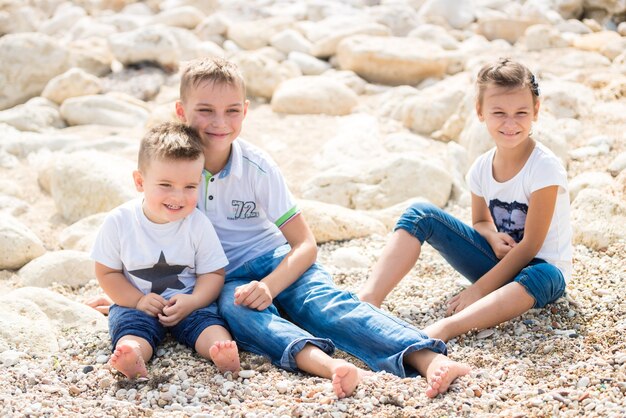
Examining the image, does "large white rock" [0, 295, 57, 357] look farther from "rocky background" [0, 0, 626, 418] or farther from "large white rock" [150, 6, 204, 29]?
"large white rock" [150, 6, 204, 29]

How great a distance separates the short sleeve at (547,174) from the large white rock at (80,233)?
11.2 ft

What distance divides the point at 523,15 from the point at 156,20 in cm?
671

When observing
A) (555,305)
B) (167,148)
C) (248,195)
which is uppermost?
(167,148)

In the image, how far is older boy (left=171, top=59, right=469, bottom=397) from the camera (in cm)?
346

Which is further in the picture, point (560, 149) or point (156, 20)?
point (156, 20)

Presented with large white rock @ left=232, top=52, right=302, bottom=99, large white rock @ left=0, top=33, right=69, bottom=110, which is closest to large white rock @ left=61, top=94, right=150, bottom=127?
large white rock @ left=0, top=33, right=69, bottom=110

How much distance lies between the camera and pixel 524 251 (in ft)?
13.1

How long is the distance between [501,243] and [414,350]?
3.44 feet

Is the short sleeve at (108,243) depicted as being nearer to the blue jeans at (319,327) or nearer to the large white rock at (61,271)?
the blue jeans at (319,327)

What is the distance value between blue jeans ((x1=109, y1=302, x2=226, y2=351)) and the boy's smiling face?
0.88 metres

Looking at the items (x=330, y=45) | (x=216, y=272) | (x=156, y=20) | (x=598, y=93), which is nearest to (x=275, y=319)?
(x=216, y=272)

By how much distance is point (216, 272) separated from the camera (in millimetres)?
3869

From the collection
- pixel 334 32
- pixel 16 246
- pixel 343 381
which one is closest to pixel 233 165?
pixel 343 381

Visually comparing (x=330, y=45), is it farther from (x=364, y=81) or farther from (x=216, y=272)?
(x=216, y=272)
